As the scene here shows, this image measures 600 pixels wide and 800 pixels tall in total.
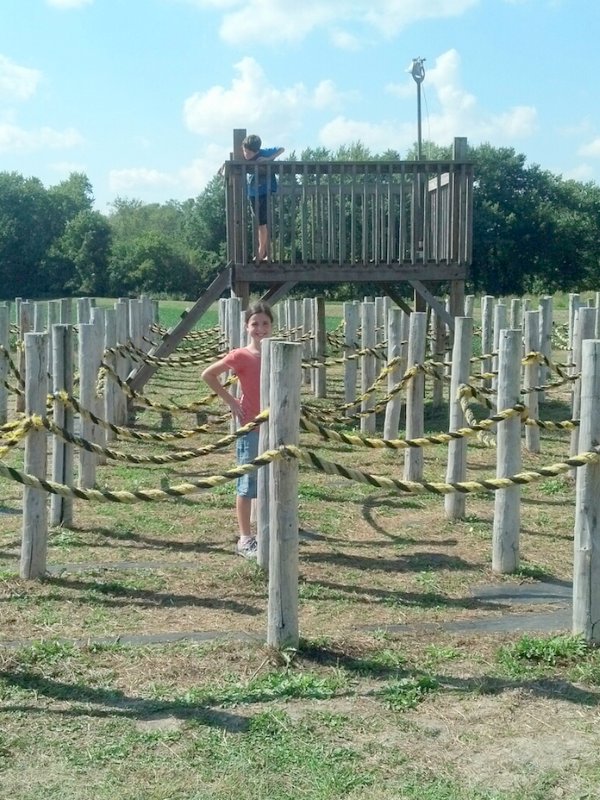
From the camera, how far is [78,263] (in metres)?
66.5

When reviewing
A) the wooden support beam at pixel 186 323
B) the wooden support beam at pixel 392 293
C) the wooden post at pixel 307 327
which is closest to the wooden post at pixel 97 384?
the wooden support beam at pixel 186 323

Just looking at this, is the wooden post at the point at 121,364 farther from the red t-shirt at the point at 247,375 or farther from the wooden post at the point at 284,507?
the wooden post at the point at 284,507

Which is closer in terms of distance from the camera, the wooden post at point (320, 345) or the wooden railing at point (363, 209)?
the wooden railing at point (363, 209)

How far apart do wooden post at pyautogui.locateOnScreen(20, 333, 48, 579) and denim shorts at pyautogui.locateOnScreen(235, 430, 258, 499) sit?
4.43ft

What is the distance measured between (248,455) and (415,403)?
280cm

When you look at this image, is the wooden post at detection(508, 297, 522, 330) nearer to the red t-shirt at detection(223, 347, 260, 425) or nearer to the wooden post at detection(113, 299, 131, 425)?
the wooden post at detection(113, 299, 131, 425)

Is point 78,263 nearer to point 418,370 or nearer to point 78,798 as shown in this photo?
point 418,370

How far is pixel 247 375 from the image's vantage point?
23.0ft

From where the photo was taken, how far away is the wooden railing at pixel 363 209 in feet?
42.3

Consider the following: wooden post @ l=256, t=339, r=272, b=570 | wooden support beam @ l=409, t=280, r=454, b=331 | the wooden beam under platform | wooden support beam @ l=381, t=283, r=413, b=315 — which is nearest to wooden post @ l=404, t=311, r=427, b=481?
wooden post @ l=256, t=339, r=272, b=570

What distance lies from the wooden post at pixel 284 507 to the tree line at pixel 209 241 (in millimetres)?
42002

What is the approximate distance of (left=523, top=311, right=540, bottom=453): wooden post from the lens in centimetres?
1089

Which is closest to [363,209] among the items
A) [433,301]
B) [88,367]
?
[433,301]

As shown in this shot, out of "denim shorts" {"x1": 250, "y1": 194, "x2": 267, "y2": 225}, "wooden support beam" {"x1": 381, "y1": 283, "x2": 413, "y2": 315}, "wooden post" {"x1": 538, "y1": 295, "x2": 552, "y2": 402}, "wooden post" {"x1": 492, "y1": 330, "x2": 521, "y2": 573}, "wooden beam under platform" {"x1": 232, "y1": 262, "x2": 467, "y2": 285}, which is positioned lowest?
"wooden post" {"x1": 492, "y1": 330, "x2": 521, "y2": 573}
